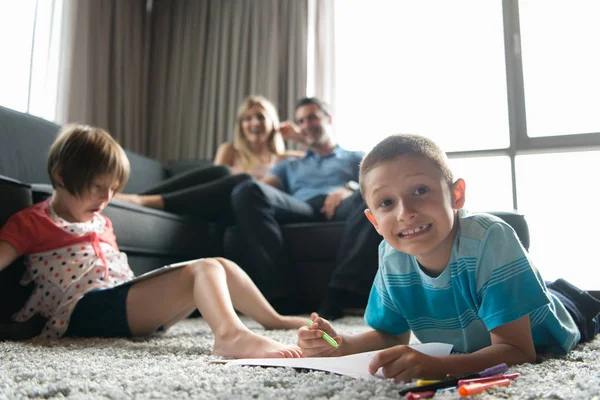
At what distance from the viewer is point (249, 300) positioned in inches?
47.9

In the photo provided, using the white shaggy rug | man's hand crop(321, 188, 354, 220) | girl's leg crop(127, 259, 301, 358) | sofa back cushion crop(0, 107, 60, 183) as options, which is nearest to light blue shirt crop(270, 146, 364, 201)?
man's hand crop(321, 188, 354, 220)

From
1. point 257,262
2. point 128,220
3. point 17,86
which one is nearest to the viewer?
point 128,220

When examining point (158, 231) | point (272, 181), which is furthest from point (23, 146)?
point (272, 181)

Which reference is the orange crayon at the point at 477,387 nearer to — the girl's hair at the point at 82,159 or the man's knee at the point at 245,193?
the girl's hair at the point at 82,159

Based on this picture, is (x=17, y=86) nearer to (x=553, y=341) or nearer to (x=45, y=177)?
(x=45, y=177)

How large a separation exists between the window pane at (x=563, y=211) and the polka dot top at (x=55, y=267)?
2.35 m

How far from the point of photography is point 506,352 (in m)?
0.70

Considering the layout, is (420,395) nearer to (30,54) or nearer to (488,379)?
(488,379)

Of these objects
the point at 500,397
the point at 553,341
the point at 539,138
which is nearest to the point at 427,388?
the point at 500,397

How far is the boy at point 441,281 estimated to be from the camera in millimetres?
690

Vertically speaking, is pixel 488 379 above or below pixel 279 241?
below

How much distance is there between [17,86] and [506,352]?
257 cm

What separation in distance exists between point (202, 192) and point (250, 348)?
1119 millimetres

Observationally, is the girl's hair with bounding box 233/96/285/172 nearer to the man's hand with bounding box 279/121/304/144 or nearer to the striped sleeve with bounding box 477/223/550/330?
the man's hand with bounding box 279/121/304/144
